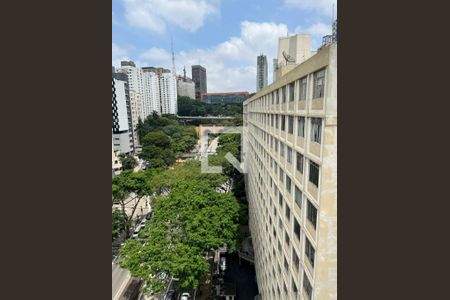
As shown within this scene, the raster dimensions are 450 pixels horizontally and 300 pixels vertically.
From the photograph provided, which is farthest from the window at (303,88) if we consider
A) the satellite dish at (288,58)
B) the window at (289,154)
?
the satellite dish at (288,58)

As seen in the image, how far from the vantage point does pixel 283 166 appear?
11328 millimetres

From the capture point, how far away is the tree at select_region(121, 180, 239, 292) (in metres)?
15.4

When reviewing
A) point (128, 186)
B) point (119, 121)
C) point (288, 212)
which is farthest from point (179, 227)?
point (119, 121)

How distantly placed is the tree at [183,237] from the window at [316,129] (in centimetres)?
1157

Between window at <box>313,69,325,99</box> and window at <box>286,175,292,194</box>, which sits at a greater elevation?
window at <box>313,69,325,99</box>

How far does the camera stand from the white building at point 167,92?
9927 cm

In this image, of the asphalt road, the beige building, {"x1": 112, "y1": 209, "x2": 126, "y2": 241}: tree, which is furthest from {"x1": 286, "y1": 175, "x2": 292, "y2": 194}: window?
{"x1": 112, "y1": 209, "x2": 126, "y2": 241}: tree

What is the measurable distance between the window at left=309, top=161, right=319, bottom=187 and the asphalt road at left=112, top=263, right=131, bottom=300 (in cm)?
1892

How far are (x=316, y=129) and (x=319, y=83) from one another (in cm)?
124

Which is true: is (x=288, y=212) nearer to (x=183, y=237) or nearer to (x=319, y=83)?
(x=319, y=83)

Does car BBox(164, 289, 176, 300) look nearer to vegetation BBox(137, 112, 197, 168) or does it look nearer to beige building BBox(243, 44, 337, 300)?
beige building BBox(243, 44, 337, 300)

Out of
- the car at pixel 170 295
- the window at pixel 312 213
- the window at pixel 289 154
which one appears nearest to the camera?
the window at pixel 312 213

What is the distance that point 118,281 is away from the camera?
21109 millimetres

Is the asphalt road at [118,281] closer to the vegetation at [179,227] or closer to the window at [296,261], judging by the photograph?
the vegetation at [179,227]
